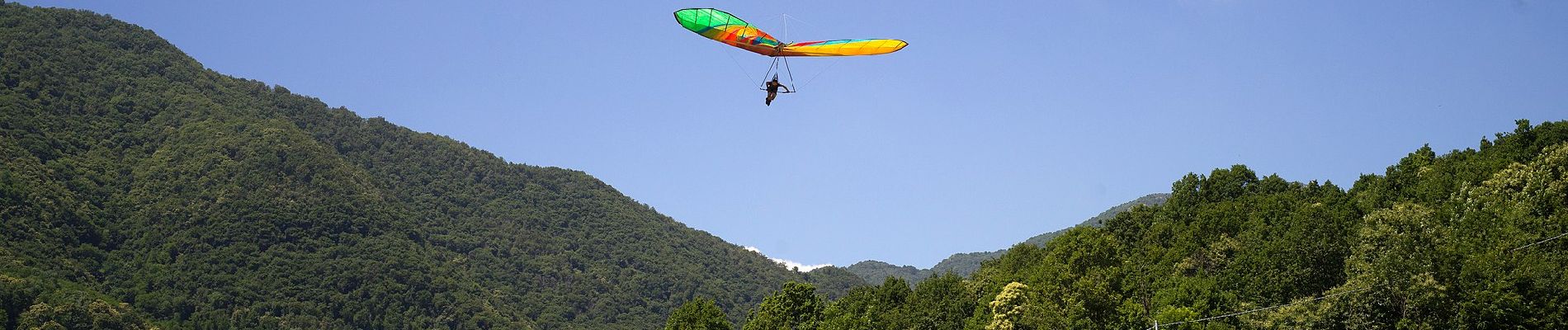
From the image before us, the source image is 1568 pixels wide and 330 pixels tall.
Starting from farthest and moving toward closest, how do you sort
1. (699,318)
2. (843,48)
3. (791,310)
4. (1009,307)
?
(699,318), (791,310), (1009,307), (843,48)

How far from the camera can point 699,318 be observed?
109125mm

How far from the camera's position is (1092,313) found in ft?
→ 260

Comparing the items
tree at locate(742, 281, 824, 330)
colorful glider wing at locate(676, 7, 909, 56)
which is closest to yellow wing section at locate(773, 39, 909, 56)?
colorful glider wing at locate(676, 7, 909, 56)

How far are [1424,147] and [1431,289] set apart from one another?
44.4 meters

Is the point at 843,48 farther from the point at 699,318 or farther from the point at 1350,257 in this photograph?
the point at 699,318

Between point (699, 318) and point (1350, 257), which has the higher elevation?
point (699, 318)

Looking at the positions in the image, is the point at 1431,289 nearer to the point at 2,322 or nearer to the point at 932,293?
the point at 932,293

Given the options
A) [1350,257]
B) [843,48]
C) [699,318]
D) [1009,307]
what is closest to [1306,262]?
[1350,257]

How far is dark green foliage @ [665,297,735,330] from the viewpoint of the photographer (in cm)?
10769

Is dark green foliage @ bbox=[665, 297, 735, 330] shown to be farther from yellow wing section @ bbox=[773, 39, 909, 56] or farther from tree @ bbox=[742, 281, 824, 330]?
yellow wing section @ bbox=[773, 39, 909, 56]

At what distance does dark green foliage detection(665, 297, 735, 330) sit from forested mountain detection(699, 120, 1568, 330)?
3.22 meters

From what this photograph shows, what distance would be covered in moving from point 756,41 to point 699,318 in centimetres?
4902

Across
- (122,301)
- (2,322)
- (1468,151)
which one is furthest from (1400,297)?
(122,301)

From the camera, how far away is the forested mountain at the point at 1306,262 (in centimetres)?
6150
